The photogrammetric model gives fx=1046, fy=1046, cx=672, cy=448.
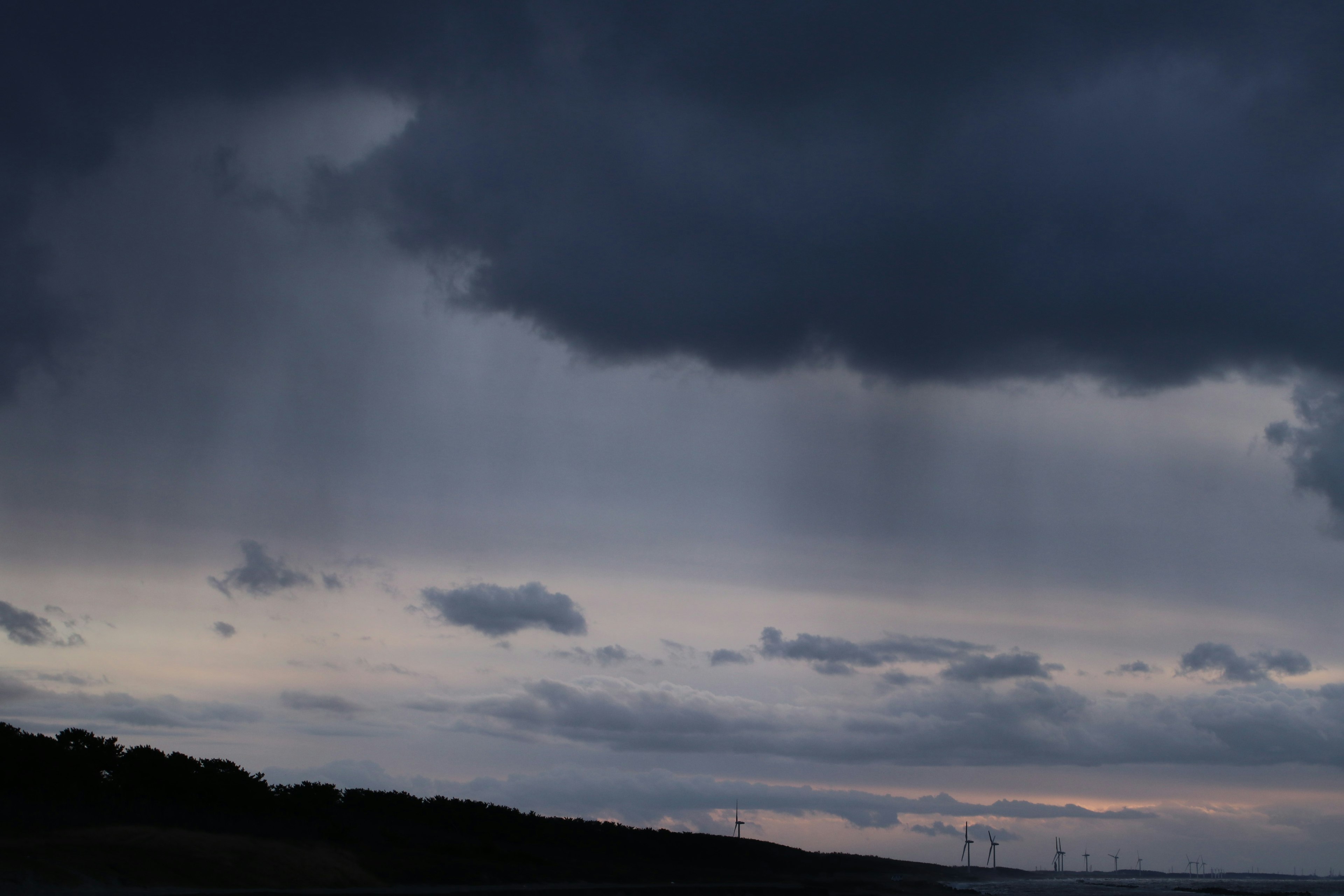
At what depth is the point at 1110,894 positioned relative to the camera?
156 metres

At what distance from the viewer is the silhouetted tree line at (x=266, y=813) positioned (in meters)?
76.0

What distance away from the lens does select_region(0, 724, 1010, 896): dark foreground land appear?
6134cm

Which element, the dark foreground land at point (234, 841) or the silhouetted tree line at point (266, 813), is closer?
the dark foreground land at point (234, 841)

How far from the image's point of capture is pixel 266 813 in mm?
94438

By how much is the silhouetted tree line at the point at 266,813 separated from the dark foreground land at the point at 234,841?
159mm

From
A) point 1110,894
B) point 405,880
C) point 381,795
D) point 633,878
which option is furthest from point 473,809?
point 1110,894

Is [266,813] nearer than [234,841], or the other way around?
[234,841]

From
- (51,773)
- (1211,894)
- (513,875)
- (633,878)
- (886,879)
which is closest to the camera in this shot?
(51,773)

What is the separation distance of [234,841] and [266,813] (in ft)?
74.2

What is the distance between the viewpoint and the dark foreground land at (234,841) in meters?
61.3

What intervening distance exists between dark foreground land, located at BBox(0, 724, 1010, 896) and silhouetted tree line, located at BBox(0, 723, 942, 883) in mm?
159

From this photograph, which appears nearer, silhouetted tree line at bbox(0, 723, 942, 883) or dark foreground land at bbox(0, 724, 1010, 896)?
dark foreground land at bbox(0, 724, 1010, 896)

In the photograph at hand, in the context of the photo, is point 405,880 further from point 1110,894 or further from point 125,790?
point 1110,894

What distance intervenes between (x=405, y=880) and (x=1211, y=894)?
563 ft
